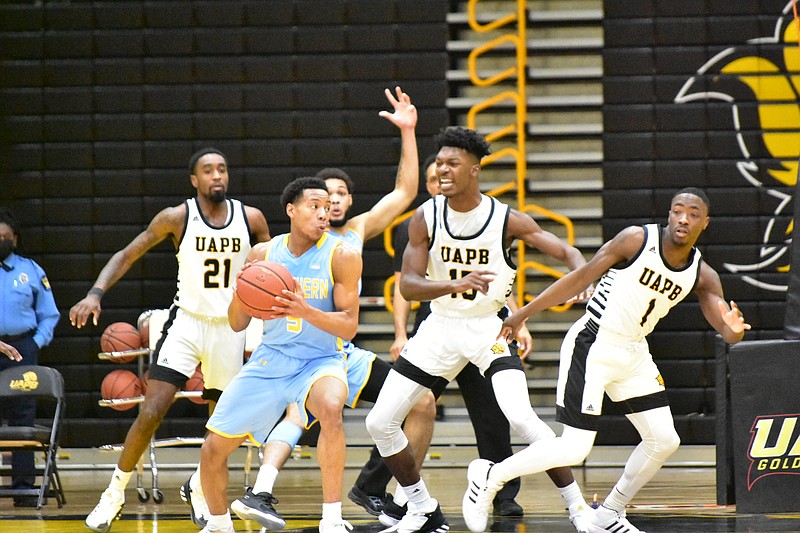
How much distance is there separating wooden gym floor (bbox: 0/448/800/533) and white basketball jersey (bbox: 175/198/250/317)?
128 centimetres

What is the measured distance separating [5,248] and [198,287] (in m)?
2.08

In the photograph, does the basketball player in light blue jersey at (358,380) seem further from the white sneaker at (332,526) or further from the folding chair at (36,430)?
the folding chair at (36,430)

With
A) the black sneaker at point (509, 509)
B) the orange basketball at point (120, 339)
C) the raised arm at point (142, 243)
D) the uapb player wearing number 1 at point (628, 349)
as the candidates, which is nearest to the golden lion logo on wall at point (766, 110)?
the black sneaker at point (509, 509)

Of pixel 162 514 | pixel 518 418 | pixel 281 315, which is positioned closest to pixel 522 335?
pixel 518 418

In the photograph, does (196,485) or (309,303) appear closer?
(309,303)

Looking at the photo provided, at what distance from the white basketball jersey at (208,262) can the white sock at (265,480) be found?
1.16 metres

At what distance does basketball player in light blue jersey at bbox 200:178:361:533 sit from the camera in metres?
5.21

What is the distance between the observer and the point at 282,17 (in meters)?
9.66

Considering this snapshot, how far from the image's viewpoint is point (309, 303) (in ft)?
17.7

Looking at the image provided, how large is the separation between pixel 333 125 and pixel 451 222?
4.03 meters

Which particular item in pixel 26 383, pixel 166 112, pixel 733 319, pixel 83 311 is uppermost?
pixel 166 112

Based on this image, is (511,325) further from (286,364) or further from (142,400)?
(142,400)

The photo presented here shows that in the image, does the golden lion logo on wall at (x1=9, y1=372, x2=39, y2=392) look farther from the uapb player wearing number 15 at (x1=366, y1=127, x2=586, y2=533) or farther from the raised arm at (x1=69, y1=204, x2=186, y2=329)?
the uapb player wearing number 15 at (x1=366, y1=127, x2=586, y2=533)

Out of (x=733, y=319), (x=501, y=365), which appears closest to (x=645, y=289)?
(x=733, y=319)
